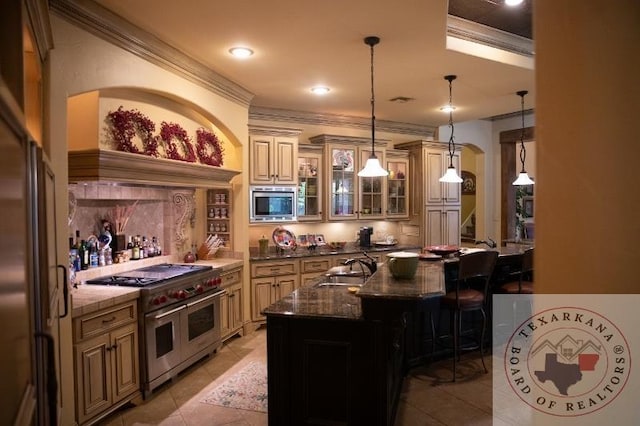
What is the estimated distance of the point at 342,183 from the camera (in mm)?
6305

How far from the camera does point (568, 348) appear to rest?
0.96 m

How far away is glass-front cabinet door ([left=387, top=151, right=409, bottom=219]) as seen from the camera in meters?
6.74

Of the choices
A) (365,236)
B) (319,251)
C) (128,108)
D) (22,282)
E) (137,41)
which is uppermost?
(137,41)

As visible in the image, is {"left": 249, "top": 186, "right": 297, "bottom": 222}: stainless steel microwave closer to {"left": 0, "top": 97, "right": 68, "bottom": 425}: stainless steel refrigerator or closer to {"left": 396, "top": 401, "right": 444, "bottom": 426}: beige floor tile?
{"left": 396, "top": 401, "right": 444, "bottom": 426}: beige floor tile

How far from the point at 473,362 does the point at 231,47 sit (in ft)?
11.7

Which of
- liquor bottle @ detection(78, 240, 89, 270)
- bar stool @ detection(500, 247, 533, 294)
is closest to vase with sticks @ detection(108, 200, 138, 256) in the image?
liquor bottle @ detection(78, 240, 89, 270)

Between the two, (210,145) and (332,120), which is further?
(332,120)

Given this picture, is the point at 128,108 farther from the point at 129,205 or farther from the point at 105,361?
the point at 105,361

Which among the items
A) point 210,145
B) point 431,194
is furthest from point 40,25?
point 431,194

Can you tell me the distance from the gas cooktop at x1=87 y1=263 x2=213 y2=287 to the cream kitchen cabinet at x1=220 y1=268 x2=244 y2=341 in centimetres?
49

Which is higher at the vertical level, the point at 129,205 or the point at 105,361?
the point at 129,205

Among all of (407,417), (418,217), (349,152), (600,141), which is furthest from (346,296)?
(418,217)

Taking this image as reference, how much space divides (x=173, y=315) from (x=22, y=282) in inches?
98.5

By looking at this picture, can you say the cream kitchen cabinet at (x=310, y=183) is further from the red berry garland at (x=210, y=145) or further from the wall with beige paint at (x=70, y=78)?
the wall with beige paint at (x=70, y=78)
